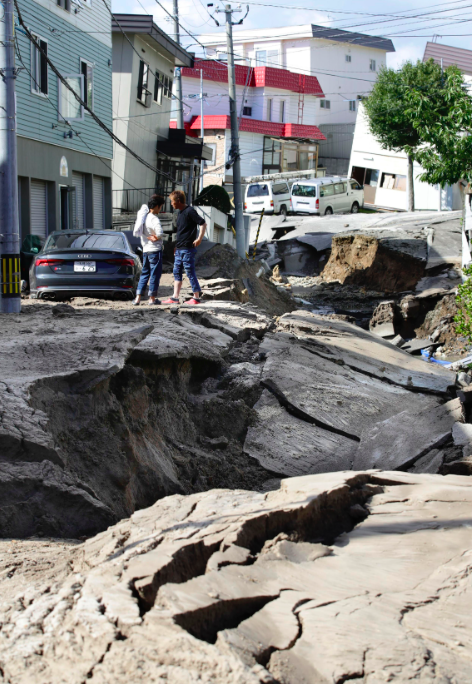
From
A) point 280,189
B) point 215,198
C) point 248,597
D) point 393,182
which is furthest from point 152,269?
point 393,182

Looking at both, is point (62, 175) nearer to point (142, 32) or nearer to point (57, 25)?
point (57, 25)

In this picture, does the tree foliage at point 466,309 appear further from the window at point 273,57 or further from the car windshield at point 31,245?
the window at point 273,57

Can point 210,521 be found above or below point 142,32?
below

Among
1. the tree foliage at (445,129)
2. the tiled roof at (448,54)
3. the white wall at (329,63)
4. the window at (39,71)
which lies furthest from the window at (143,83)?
the tiled roof at (448,54)

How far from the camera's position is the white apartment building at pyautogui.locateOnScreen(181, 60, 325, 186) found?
47.5m

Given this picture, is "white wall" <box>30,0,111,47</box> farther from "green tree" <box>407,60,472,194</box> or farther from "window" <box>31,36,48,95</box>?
"green tree" <box>407,60,472,194</box>

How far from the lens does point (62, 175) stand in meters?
19.5

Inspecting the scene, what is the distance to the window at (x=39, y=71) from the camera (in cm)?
1772

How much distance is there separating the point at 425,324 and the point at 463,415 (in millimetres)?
10233

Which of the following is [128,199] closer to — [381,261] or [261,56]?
[381,261]

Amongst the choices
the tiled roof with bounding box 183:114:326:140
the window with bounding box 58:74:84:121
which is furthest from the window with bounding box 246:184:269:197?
the window with bounding box 58:74:84:121

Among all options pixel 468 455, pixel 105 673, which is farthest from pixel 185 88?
pixel 105 673

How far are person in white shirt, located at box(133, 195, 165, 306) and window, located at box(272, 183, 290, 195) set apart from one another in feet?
85.0

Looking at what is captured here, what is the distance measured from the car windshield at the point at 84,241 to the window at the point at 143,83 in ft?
50.5
